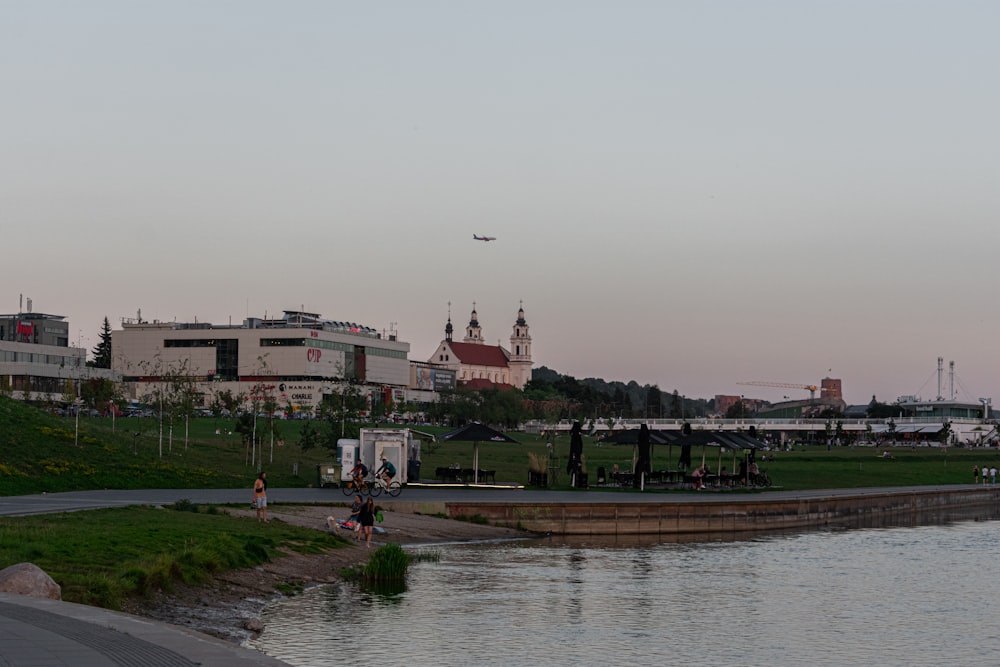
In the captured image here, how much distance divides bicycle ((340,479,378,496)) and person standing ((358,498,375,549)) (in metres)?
6.40

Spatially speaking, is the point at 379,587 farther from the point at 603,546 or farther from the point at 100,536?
the point at 603,546

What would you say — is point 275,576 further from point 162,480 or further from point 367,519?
point 162,480

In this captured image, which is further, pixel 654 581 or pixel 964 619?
pixel 654 581

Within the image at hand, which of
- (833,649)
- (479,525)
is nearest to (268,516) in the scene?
(479,525)

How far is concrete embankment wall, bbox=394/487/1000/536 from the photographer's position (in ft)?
156

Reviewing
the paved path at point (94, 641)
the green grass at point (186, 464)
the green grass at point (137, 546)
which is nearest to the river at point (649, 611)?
the green grass at point (137, 546)

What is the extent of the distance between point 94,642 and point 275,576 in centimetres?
1547

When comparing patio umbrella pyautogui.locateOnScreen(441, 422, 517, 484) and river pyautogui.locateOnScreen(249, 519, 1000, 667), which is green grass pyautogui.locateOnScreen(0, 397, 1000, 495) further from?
river pyautogui.locateOnScreen(249, 519, 1000, 667)

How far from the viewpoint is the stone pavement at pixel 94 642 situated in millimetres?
14883

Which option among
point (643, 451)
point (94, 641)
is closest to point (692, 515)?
point (643, 451)

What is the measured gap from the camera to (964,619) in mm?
29641

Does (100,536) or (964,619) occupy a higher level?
(100,536)

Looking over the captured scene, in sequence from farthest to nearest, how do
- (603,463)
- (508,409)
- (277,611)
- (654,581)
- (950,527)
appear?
(508,409)
(603,463)
(950,527)
(654,581)
(277,611)

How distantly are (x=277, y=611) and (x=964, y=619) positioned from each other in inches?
617
